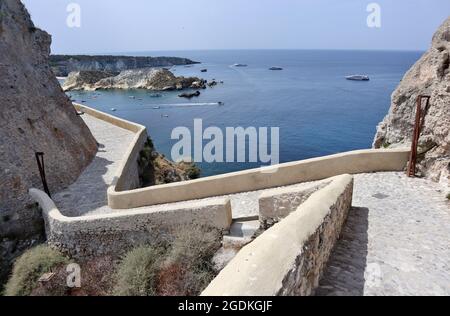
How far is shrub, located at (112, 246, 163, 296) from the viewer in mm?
7883

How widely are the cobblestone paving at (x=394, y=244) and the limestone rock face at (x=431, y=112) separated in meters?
0.65

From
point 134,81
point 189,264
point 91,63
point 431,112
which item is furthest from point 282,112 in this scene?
point 91,63

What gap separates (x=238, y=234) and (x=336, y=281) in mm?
3896

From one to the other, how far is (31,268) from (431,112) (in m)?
11.3

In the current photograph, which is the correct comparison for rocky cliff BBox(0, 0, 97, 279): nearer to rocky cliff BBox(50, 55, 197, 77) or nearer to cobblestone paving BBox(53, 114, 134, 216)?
cobblestone paving BBox(53, 114, 134, 216)

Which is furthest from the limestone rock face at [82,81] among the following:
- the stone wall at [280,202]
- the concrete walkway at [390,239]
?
the stone wall at [280,202]

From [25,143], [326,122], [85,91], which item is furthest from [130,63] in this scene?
[25,143]

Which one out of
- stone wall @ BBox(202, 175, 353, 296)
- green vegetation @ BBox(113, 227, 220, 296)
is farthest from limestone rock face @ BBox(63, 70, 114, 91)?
stone wall @ BBox(202, 175, 353, 296)

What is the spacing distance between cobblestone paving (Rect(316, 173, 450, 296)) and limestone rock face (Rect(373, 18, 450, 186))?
648mm

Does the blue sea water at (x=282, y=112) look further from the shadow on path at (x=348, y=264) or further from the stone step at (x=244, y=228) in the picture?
the shadow on path at (x=348, y=264)

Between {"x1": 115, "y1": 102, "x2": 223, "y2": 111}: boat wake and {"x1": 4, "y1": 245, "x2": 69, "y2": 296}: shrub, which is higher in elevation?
{"x1": 4, "y1": 245, "x2": 69, "y2": 296}: shrub

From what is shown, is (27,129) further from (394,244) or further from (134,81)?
(134,81)

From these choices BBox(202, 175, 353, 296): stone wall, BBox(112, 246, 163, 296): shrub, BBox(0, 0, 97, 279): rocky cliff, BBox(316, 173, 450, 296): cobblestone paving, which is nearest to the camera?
BBox(202, 175, 353, 296): stone wall

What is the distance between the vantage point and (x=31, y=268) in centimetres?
940
